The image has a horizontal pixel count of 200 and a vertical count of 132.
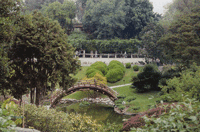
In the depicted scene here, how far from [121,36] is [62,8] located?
42.8 feet

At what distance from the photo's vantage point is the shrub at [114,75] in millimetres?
29953

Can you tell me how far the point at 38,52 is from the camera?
523 inches

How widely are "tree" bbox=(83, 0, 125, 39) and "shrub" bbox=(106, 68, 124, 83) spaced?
1132 cm

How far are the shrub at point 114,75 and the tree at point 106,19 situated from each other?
446 inches

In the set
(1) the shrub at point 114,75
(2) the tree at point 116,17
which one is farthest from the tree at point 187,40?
(2) the tree at point 116,17

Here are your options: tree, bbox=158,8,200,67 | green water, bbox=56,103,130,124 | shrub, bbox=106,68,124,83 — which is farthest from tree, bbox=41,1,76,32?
tree, bbox=158,8,200,67

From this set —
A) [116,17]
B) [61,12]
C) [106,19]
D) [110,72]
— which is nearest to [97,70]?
[110,72]

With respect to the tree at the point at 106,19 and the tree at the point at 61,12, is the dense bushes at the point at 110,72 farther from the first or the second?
the tree at the point at 61,12

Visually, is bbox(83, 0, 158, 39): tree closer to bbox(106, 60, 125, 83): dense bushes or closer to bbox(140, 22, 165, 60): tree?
bbox(140, 22, 165, 60): tree

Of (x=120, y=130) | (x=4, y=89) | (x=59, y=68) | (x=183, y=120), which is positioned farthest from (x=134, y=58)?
(x=183, y=120)

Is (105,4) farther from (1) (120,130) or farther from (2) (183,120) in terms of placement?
(2) (183,120)

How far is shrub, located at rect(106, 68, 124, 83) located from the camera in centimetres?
2995

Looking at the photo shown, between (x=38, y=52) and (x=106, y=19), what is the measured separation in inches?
1074

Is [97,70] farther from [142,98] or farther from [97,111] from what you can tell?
[142,98]
